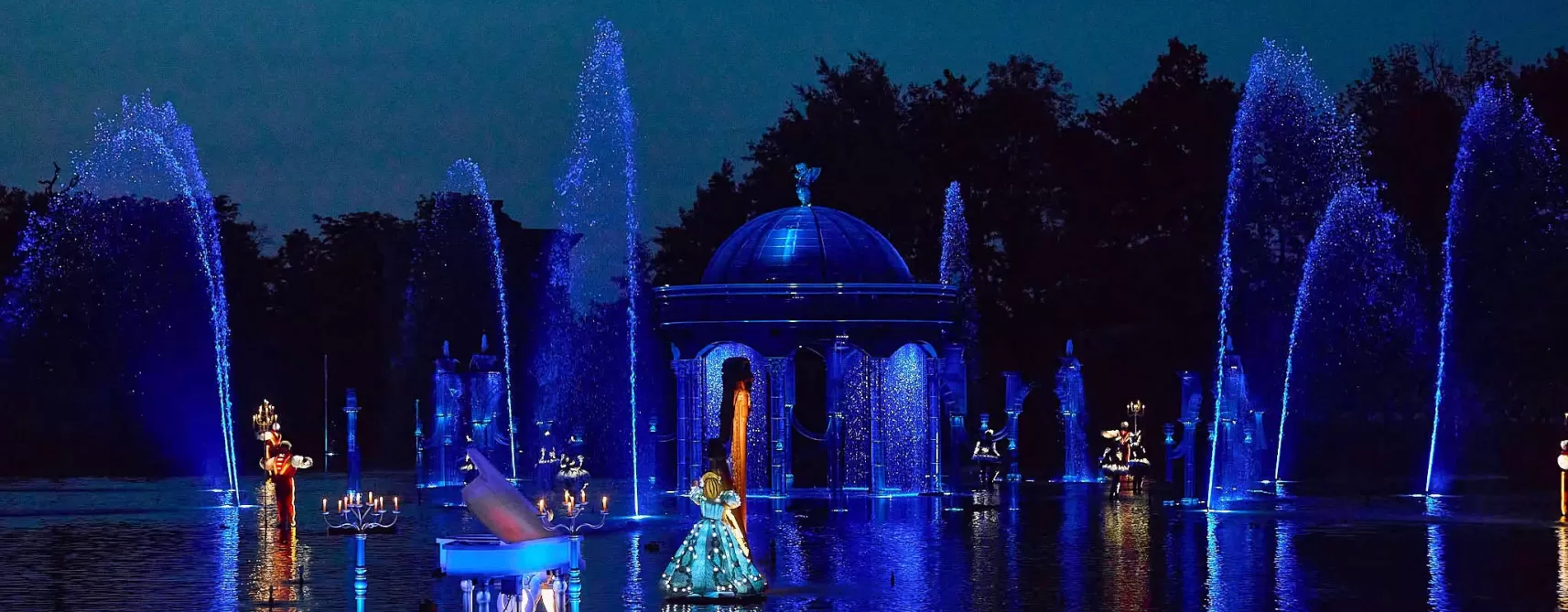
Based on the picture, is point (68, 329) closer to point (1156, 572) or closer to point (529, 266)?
point (529, 266)

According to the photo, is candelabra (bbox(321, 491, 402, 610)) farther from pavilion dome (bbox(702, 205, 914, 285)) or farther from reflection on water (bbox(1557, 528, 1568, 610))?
reflection on water (bbox(1557, 528, 1568, 610))

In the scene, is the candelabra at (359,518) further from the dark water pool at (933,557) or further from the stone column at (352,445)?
the stone column at (352,445)

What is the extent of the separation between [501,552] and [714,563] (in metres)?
4.19

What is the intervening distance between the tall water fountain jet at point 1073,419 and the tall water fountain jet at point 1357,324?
8695 mm

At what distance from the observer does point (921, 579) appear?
24.4 meters

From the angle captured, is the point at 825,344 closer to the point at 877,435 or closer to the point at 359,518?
the point at 877,435

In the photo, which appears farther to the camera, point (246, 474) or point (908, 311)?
point (246, 474)

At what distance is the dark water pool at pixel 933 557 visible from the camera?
2236cm

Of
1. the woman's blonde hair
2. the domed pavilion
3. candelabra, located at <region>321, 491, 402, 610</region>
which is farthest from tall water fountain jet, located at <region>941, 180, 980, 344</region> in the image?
the woman's blonde hair

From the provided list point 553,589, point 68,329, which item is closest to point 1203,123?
point 68,329

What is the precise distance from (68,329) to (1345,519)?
41.3 metres

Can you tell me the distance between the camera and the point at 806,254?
41.7 m

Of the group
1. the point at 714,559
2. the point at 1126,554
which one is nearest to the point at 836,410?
the point at 1126,554

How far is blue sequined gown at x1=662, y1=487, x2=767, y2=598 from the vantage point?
22.2 m
